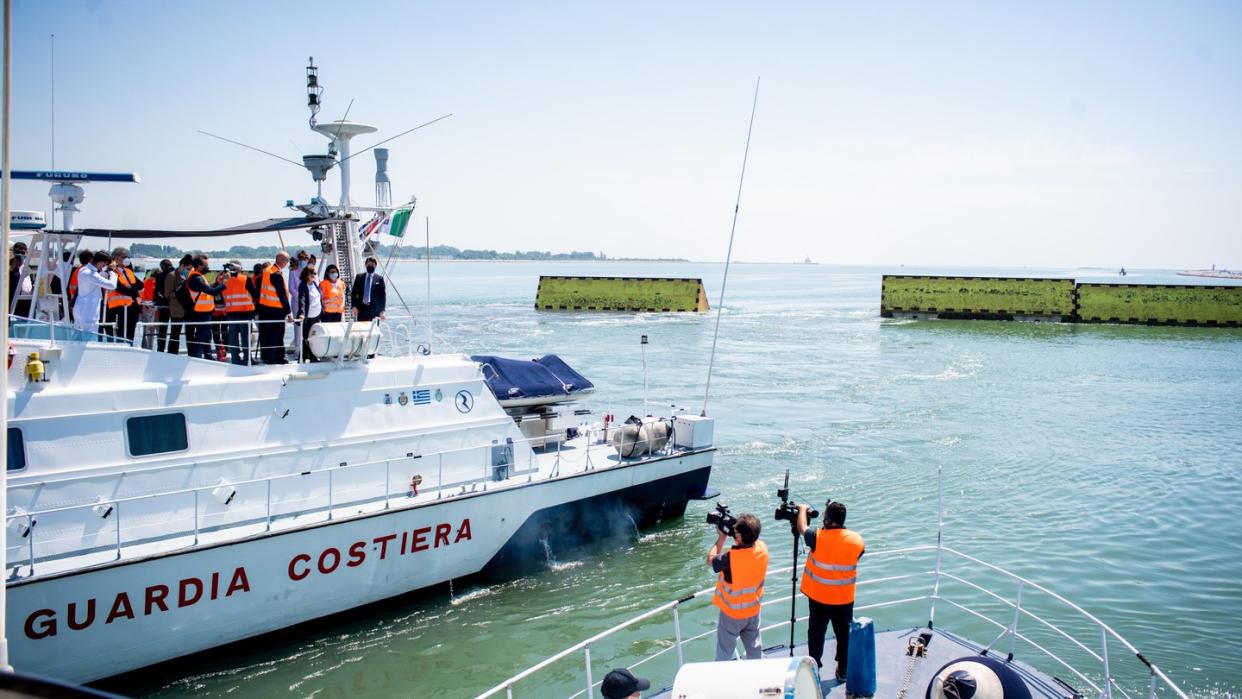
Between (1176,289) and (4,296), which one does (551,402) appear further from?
(1176,289)

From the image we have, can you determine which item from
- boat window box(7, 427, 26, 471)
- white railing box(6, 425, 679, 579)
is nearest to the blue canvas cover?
white railing box(6, 425, 679, 579)

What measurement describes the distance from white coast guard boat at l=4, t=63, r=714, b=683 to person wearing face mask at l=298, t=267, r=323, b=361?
55 cm

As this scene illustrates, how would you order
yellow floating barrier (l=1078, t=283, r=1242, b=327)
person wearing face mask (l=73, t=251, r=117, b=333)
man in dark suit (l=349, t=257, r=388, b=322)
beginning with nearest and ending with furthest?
person wearing face mask (l=73, t=251, r=117, b=333) → man in dark suit (l=349, t=257, r=388, b=322) → yellow floating barrier (l=1078, t=283, r=1242, b=327)

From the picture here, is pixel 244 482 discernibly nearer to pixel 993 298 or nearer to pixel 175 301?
pixel 175 301

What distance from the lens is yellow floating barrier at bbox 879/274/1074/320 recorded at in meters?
48.8

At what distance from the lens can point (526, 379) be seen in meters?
14.3

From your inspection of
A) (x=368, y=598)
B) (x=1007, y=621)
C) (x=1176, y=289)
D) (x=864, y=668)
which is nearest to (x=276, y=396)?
(x=368, y=598)

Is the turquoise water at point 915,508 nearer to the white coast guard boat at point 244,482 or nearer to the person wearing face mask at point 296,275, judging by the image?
the white coast guard boat at point 244,482

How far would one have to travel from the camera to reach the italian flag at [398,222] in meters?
12.9

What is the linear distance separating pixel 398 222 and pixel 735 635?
873 cm

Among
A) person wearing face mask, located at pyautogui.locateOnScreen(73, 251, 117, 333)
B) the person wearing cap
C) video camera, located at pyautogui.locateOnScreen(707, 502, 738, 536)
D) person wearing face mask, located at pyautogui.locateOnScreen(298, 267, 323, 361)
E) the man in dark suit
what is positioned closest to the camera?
the person wearing cap

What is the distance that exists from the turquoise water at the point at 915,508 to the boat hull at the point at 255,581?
48 cm

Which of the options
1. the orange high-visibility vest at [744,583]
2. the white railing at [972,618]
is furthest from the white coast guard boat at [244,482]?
the orange high-visibility vest at [744,583]

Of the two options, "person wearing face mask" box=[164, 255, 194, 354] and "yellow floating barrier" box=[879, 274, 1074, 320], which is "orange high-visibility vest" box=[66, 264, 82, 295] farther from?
"yellow floating barrier" box=[879, 274, 1074, 320]
